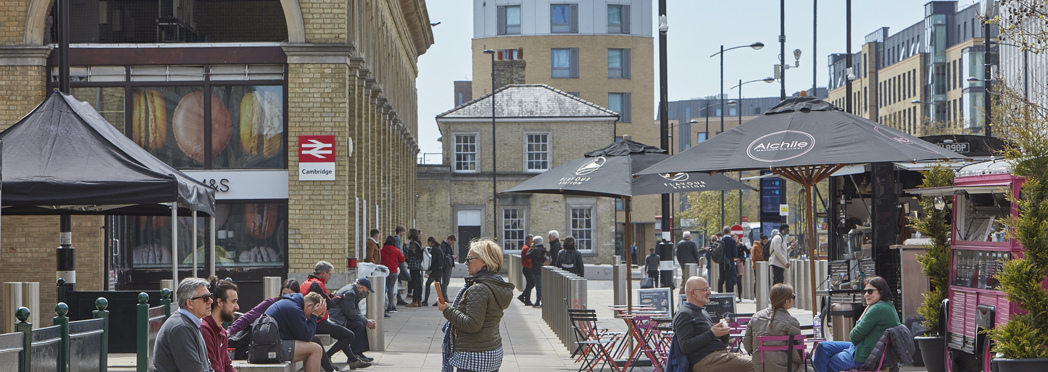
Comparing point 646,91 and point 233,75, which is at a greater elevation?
point 646,91

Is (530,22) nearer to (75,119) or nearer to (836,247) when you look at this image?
(836,247)

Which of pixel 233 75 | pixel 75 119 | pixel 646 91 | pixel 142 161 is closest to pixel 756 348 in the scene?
pixel 142 161

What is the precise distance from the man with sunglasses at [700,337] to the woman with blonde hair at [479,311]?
1.86m

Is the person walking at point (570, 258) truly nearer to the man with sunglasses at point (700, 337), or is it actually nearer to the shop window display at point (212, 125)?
the shop window display at point (212, 125)

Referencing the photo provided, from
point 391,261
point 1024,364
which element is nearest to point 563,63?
point 391,261

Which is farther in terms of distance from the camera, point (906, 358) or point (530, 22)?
point (530, 22)

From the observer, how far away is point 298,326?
40.2ft

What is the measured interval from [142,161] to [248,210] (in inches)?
322

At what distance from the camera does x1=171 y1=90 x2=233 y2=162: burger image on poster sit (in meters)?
20.9

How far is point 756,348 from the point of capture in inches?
389

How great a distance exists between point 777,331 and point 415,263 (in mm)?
17791

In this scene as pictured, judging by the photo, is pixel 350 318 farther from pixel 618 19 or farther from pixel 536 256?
pixel 618 19

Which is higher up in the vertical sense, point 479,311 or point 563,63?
point 563,63

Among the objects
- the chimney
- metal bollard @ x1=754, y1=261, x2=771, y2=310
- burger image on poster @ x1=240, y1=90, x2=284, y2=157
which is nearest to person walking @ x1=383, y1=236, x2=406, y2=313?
burger image on poster @ x1=240, y1=90, x2=284, y2=157
